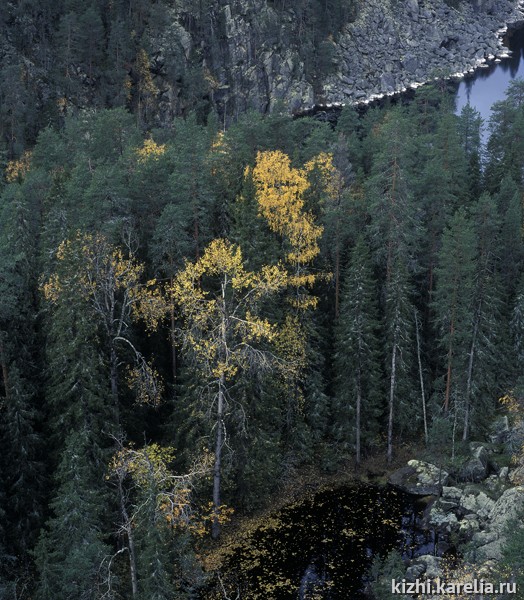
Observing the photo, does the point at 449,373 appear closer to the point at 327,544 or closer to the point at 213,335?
the point at 327,544

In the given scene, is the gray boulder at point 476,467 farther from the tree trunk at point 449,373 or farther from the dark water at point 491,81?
the dark water at point 491,81

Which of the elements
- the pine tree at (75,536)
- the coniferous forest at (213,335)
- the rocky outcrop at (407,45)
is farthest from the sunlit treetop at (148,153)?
the rocky outcrop at (407,45)

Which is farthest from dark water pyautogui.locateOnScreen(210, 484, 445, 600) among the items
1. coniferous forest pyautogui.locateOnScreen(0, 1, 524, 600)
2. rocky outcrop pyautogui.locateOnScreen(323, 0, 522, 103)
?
rocky outcrop pyautogui.locateOnScreen(323, 0, 522, 103)

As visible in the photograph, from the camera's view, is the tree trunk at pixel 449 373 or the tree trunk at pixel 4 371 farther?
the tree trunk at pixel 449 373

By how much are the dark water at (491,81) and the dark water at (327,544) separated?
86638mm

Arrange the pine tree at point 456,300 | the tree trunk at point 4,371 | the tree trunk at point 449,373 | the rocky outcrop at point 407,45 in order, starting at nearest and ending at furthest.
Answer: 1. the tree trunk at point 4,371
2. the pine tree at point 456,300
3. the tree trunk at point 449,373
4. the rocky outcrop at point 407,45

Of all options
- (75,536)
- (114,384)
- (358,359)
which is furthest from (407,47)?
(75,536)

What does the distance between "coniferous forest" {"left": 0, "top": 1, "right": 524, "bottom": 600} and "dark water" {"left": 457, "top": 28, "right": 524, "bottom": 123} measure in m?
65.2

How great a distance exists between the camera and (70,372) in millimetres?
33031

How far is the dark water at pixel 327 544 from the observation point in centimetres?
3222

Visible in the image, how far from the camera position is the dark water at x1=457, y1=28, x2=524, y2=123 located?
4601 inches

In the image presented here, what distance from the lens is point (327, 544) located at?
35.7 metres

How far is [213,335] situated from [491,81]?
117079 mm

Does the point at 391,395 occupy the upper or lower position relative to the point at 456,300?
lower
